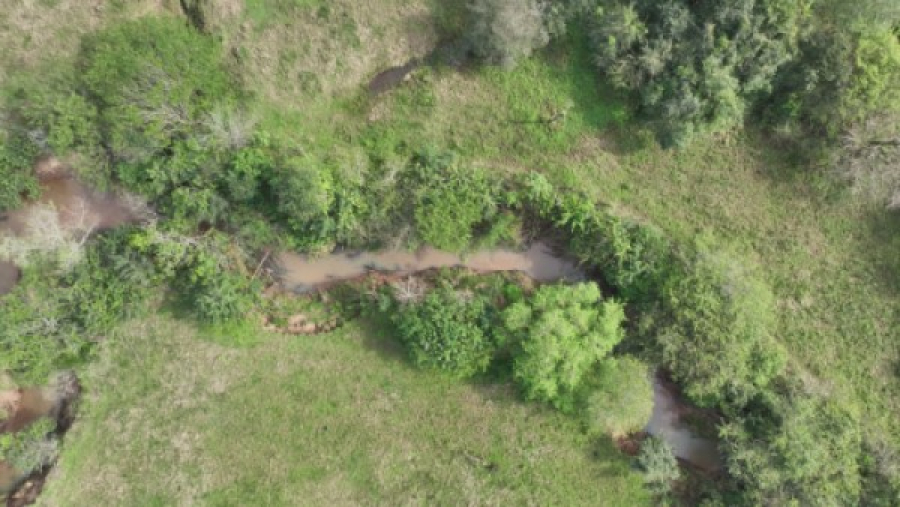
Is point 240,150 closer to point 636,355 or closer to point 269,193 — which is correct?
point 269,193

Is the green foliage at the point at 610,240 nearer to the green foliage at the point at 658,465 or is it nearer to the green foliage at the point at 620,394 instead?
the green foliage at the point at 620,394

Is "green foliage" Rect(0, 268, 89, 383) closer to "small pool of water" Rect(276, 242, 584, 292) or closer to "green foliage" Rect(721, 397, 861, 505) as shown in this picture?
"small pool of water" Rect(276, 242, 584, 292)

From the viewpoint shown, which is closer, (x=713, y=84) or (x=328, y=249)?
(x=713, y=84)

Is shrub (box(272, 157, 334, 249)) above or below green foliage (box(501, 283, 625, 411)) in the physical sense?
above

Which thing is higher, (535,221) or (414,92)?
(414,92)

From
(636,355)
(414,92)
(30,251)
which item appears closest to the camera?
(30,251)

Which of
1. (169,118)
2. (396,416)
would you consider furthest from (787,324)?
(169,118)

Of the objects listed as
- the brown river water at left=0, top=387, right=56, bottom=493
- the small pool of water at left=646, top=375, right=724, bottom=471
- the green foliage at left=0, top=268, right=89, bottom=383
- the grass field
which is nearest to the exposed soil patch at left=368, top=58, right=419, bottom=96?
the grass field

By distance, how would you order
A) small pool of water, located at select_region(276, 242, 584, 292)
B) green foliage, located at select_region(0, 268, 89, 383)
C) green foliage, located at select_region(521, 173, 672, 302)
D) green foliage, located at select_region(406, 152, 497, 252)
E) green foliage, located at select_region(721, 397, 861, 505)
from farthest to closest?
small pool of water, located at select_region(276, 242, 584, 292)
green foliage, located at select_region(521, 173, 672, 302)
green foliage, located at select_region(406, 152, 497, 252)
green foliage, located at select_region(721, 397, 861, 505)
green foliage, located at select_region(0, 268, 89, 383)
